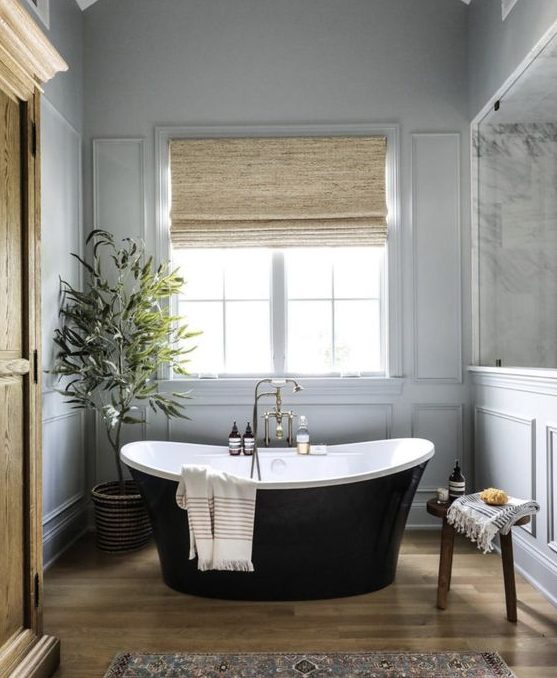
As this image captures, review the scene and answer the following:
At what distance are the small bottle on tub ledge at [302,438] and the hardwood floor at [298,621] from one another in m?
0.84

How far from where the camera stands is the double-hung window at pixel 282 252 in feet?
12.3

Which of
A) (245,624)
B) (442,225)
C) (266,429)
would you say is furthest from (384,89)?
(245,624)

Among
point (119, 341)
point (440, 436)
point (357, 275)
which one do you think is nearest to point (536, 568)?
point (440, 436)

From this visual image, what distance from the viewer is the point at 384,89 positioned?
3766mm

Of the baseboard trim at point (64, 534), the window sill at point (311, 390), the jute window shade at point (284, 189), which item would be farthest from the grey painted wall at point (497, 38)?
the baseboard trim at point (64, 534)

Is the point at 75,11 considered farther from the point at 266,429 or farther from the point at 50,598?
the point at 50,598

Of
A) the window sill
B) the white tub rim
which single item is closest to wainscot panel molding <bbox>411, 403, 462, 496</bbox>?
the window sill

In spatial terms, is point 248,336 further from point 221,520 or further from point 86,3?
point 86,3

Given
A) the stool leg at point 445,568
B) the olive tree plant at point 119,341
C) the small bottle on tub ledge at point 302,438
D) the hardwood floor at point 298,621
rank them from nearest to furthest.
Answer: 1. the hardwood floor at point 298,621
2. the stool leg at point 445,568
3. the olive tree plant at point 119,341
4. the small bottle on tub ledge at point 302,438

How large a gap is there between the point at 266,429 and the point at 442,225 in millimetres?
1688

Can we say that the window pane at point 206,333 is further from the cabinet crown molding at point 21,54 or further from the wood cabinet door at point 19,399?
the cabinet crown molding at point 21,54

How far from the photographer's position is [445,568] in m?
2.61

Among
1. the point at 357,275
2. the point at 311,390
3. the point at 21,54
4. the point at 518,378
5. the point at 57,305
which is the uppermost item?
the point at 21,54

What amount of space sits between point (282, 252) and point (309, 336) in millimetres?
571
